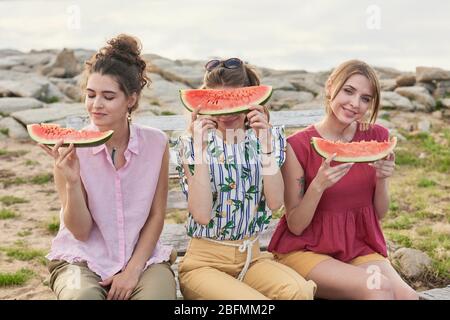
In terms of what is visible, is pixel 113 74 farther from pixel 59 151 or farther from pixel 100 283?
pixel 100 283

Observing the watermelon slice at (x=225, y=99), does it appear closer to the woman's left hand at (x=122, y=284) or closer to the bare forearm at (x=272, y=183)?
the bare forearm at (x=272, y=183)

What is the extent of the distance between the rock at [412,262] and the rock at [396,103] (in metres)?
9.19

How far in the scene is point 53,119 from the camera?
40.2 feet

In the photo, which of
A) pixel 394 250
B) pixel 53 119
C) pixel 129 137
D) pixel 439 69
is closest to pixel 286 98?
pixel 439 69

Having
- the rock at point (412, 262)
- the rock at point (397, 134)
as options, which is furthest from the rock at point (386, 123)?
the rock at point (412, 262)

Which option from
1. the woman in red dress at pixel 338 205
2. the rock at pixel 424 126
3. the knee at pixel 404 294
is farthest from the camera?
the rock at pixel 424 126

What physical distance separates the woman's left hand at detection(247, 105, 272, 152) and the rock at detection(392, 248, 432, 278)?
8.72 ft

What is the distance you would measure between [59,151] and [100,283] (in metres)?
0.72

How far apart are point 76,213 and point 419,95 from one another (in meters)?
12.9

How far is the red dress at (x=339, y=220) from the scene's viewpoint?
3.75 meters

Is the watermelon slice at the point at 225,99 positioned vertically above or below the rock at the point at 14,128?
above

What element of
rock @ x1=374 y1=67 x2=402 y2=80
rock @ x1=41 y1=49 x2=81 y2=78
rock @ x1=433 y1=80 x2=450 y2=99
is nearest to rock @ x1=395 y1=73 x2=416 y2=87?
rock @ x1=433 y1=80 x2=450 y2=99

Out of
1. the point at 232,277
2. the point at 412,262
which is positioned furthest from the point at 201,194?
the point at 412,262

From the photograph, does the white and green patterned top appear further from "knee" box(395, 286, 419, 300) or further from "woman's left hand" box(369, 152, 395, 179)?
"knee" box(395, 286, 419, 300)
